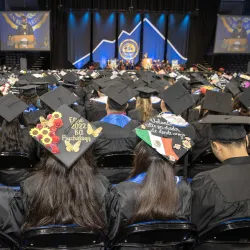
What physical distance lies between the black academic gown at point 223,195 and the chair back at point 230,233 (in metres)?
0.09

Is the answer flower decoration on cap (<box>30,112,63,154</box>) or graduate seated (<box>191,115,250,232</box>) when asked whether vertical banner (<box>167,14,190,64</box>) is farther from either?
flower decoration on cap (<box>30,112,63,154</box>)

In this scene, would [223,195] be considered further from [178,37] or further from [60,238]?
[178,37]

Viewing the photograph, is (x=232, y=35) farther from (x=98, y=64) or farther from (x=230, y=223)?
(x=230, y=223)

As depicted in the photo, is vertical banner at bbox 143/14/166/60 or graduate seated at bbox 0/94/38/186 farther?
vertical banner at bbox 143/14/166/60

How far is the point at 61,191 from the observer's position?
1878 mm

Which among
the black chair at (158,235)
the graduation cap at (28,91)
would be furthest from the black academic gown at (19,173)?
the black chair at (158,235)

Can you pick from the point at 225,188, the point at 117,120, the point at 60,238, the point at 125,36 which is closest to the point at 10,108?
the point at 117,120

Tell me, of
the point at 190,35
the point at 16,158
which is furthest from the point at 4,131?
the point at 190,35

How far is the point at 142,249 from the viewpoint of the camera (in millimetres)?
1958

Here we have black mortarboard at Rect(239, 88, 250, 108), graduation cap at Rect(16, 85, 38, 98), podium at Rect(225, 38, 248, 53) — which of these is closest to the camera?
black mortarboard at Rect(239, 88, 250, 108)

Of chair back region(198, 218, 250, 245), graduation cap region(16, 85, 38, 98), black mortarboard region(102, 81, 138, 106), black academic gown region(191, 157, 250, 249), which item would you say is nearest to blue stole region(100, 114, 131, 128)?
black mortarboard region(102, 81, 138, 106)

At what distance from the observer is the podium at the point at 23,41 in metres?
16.6

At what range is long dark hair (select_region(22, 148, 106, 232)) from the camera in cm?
185

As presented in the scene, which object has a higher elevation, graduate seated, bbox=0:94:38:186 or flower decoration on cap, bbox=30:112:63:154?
flower decoration on cap, bbox=30:112:63:154
